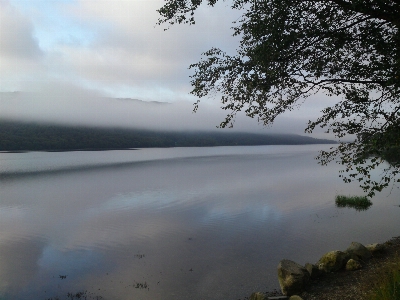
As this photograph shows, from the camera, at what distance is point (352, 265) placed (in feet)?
42.1

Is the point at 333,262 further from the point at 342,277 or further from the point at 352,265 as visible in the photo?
the point at 342,277

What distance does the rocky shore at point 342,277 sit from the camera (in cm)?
1030

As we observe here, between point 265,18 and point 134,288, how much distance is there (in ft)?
38.9

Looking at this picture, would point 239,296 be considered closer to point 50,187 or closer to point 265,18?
point 265,18

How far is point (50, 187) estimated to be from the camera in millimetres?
51125

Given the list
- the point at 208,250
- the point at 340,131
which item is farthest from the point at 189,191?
the point at 340,131

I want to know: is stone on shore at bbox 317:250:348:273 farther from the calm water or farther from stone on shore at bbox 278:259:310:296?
the calm water

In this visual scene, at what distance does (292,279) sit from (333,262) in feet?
8.33

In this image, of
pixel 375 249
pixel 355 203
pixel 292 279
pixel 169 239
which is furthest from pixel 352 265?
pixel 355 203

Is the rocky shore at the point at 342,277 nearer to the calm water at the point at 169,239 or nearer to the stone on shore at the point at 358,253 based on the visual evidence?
the stone on shore at the point at 358,253

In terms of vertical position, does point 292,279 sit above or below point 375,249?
below

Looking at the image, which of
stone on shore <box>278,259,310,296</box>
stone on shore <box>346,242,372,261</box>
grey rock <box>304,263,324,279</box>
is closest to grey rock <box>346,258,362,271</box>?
stone on shore <box>346,242,372,261</box>

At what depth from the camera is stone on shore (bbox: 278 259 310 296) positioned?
11.5 metres

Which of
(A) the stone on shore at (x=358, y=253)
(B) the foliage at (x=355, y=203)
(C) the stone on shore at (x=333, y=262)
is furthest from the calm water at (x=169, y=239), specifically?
(A) the stone on shore at (x=358, y=253)
